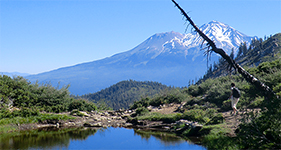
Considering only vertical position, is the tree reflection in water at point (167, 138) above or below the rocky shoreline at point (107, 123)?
below

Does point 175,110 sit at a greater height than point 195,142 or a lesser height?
greater

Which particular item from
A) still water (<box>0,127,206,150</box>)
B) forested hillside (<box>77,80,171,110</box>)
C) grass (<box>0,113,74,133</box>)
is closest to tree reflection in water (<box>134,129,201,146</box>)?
still water (<box>0,127,206,150</box>)

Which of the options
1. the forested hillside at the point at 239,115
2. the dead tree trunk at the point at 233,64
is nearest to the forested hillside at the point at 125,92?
the forested hillside at the point at 239,115

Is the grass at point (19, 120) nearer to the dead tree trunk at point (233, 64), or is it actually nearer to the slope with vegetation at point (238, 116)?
the slope with vegetation at point (238, 116)

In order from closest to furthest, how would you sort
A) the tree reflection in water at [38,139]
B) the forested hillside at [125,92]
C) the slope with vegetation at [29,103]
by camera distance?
the tree reflection in water at [38,139] < the slope with vegetation at [29,103] < the forested hillside at [125,92]

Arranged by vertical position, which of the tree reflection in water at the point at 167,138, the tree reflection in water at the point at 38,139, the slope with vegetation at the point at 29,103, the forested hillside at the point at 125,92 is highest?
the forested hillside at the point at 125,92

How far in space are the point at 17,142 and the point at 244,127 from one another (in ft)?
30.9

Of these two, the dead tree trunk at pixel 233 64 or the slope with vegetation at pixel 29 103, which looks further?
the slope with vegetation at pixel 29 103

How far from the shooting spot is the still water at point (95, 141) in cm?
1108

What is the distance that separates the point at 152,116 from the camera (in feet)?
61.9

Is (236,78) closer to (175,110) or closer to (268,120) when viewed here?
(175,110)

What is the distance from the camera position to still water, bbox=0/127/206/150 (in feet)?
36.3

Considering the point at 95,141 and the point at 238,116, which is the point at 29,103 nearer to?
the point at 95,141

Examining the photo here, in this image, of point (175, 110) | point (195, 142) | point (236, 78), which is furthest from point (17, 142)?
point (236, 78)
